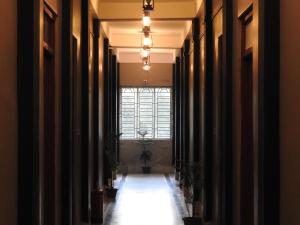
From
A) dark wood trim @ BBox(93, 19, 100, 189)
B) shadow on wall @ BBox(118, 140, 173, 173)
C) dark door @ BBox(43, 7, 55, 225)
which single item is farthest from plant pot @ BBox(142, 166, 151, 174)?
dark door @ BBox(43, 7, 55, 225)

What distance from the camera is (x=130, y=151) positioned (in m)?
17.8

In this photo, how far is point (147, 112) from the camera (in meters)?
18.3

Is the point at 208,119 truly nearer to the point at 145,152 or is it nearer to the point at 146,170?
the point at 146,170

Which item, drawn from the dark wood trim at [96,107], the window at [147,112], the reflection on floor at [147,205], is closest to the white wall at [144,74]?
the window at [147,112]

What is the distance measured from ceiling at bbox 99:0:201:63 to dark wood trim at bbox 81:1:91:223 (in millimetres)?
1984
